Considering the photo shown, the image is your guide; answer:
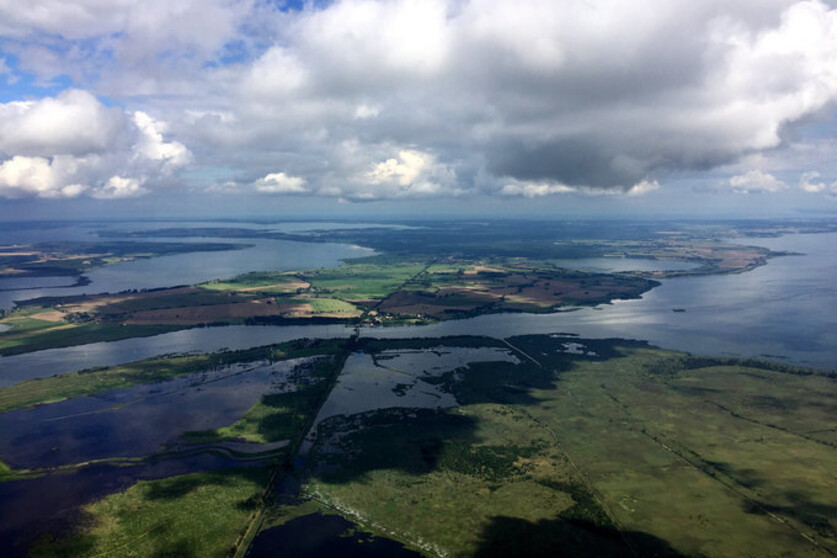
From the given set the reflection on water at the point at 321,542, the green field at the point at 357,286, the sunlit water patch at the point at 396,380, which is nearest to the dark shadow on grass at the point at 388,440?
the sunlit water patch at the point at 396,380

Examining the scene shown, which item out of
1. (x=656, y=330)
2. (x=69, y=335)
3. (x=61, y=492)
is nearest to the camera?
(x=61, y=492)

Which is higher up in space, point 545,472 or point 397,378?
point 397,378

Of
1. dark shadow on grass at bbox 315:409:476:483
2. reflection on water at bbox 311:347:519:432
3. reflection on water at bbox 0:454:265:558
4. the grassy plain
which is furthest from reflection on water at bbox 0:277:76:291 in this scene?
the grassy plain

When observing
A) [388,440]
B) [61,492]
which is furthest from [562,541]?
[61,492]

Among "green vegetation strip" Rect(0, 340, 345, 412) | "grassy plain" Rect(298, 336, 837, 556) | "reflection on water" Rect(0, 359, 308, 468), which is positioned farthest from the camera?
"green vegetation strip" Rect(0, 340, 345, 412)

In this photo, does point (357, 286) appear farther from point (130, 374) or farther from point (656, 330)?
point (656, 330)

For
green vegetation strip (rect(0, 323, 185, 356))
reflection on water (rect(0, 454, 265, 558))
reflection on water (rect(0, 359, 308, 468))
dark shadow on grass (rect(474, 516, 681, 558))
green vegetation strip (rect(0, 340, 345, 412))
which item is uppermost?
green vegetation strip (rect(0, 323, 185, 356))

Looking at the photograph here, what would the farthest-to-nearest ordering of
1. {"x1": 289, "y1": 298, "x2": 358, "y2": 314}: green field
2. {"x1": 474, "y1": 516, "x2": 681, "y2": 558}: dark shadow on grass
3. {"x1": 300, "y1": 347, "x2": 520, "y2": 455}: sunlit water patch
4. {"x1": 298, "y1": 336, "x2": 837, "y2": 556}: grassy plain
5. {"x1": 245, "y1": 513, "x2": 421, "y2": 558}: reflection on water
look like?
{"x1": 289, "y1": 298, "x2": 358, "y2": 314}: green field → {"x1": 300, "y1": 347, "x2": 520, "y2": 455}: sunlit water patch → {"x1": 298, "y1": 336, "x2": 837, "y2": 556}: grassy plain → {"x1": 245, "y1": 513, "x2": 421, "y2": 558}: reflection on water → {"x1": 474, "y1": 516, "x2": 681, "y2": 558}: dark shadow on grass

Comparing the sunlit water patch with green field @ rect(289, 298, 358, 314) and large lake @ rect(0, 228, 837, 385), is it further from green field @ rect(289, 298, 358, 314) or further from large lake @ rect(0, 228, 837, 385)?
green field @ rect(289, 298, 358, 314)
